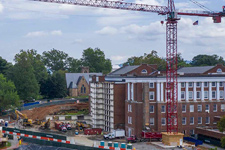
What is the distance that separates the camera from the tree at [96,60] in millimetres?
182375

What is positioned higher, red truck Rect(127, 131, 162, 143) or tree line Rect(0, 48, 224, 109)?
tree line Rect(0, 48, 224, 109)

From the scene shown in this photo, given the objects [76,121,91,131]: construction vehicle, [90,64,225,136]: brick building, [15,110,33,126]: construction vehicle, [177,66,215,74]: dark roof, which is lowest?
[76,121,91,131]: construction vehicle

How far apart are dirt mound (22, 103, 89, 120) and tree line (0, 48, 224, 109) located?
456 cm

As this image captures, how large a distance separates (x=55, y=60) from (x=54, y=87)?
230 ft

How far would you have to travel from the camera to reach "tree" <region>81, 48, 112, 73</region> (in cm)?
18238

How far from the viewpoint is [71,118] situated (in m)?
89.8

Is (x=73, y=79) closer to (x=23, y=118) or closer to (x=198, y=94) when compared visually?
(x=23, y=118)

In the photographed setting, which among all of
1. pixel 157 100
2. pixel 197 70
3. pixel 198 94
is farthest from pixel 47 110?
pixel 198 94

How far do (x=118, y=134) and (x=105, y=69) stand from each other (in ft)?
369

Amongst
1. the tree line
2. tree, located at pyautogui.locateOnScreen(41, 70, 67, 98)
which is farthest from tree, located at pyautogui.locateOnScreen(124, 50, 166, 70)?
tree, located at pyautogui.locateOnScreen(41, 70, 67, 98)

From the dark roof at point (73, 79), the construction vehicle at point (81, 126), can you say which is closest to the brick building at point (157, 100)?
the construction vehicle at point (81, 126)

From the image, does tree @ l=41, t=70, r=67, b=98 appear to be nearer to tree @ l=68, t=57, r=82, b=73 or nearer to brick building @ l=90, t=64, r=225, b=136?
brick building @ l=90, t=64, r=225, b=136

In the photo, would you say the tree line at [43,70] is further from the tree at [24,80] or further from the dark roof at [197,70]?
the dark roof at [197,70]

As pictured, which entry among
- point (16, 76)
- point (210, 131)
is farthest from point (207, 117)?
point (16, 76)
